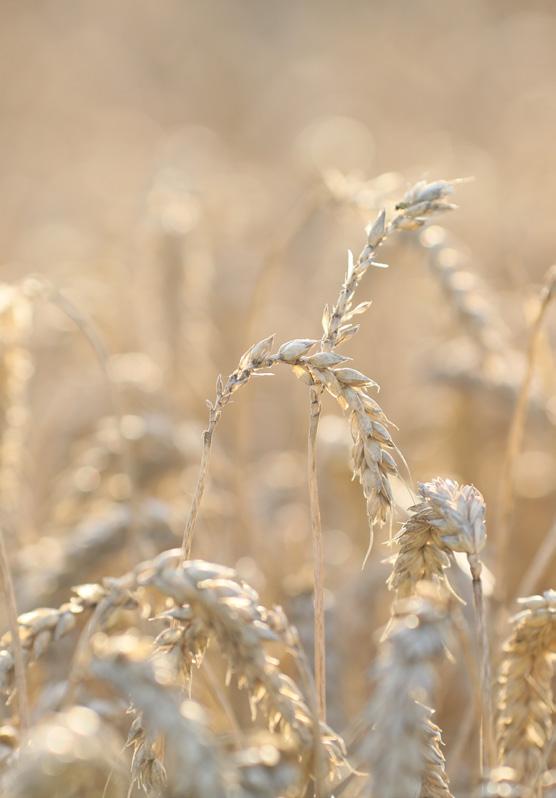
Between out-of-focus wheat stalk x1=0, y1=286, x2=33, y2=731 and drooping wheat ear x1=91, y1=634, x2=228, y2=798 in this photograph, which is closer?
drooping wheat ear x1=91, y1=634, x2=228, y2=798

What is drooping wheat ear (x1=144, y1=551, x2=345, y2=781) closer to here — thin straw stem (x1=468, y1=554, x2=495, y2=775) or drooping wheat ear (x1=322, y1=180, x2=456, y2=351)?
thin straw stem (x1=468, y1=554, x2=495, y2=775)

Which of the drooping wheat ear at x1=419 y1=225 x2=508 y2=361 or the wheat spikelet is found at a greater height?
the drooping wheat ear at x1=419 y1=225 x2=508 y2=361

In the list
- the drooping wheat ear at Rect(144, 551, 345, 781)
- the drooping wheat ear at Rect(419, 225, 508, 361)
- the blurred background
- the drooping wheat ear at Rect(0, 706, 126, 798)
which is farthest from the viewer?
the blurred background

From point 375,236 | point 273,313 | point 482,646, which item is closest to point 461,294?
point 375,236

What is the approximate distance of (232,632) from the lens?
951mm

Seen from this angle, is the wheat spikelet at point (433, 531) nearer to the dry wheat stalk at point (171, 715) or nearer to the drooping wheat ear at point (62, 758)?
the dry wheat stalk at point (171, 715)

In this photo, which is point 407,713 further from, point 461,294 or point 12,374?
point 461,294

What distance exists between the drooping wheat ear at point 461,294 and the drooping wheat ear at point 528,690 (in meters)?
0.80

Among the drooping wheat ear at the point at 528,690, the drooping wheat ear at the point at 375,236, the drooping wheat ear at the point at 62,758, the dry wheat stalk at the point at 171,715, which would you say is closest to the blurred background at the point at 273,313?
the drooping wheat ear at the point at 375,236

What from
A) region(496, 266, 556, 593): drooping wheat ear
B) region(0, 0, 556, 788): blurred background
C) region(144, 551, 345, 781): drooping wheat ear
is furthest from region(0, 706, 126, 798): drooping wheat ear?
region(496, 266, 556, 593): drooping wheat ear

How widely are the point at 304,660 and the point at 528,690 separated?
30 centimetres

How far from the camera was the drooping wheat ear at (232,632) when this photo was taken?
936 mm

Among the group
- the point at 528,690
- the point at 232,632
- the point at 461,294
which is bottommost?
the point at 528,690

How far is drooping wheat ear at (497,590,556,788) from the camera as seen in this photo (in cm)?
107
